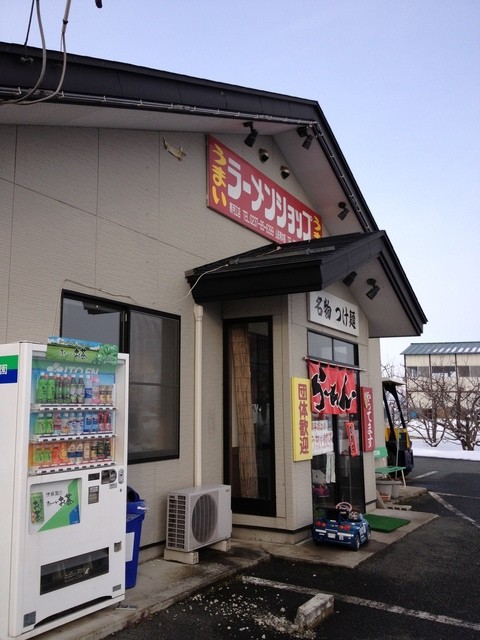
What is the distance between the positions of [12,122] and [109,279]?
183 centimetres

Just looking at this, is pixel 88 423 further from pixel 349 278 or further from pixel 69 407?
pixel 349 278

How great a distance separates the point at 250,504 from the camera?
7.15 meters

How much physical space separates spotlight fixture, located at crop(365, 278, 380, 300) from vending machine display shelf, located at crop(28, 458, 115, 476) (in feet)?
18.9

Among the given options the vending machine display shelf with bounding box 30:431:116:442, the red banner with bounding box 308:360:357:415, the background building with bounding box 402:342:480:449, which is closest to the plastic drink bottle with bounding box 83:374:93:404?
the vending machine display shelf with bounding box 30:431:116:442

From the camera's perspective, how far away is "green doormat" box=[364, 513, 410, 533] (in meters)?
7.99

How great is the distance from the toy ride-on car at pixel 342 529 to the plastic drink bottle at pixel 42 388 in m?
4.28

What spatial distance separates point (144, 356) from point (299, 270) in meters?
2.10

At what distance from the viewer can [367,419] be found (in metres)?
9.55

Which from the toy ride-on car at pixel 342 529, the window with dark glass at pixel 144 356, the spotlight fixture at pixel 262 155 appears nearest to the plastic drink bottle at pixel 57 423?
the window with dark glass at pixel 144 356

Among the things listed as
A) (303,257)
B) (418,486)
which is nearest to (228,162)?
(303,257)

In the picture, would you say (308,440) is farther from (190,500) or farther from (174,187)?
(174,187)

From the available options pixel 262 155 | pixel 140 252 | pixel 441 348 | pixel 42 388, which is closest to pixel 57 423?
pixel 42 388

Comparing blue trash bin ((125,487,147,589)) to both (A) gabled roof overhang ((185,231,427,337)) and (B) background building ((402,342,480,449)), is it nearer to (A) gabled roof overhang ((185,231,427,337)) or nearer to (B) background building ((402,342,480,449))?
(A) gabled roof overhang ((185,231,427,337))

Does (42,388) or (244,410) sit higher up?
(42,388)
